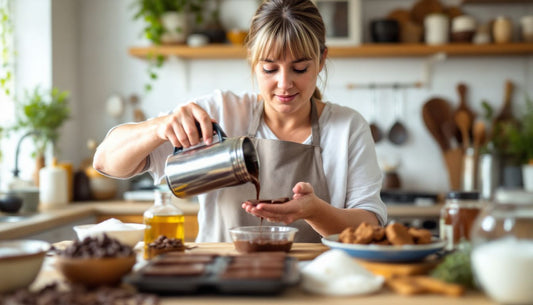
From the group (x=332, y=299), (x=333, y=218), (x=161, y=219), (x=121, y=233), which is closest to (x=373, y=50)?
(x=333, y=218)

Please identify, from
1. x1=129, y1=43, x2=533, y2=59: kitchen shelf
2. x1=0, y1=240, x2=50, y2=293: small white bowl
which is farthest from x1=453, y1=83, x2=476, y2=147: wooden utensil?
x1=0, y1=240, x2=50, y2=293: small white bowl

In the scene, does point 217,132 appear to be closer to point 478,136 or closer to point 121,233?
point 121,233

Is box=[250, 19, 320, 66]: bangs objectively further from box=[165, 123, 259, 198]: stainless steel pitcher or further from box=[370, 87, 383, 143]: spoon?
box=[370, 87, 383, 143]: spoon

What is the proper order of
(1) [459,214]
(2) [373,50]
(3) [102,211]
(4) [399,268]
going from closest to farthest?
(4) [399,268] < (1) [459,214] < (3) [102,211] < (2) [373,50]

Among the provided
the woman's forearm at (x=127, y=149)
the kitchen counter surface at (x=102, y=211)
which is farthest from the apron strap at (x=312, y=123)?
the kitchen counter surface at (x=102, y=211)

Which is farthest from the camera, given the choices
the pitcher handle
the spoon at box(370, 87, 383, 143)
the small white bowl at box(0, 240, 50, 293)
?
the spoon at box(370, 87, 383, 143)

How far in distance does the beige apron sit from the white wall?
1998 millimetres

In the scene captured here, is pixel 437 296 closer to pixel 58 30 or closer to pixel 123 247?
Result: pixel 123 247

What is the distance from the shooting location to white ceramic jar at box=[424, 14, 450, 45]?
12.2 ft

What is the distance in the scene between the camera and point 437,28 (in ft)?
12.3

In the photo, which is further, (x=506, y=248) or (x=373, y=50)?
(x=373, y=50)

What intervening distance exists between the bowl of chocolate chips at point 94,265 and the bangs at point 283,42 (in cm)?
89

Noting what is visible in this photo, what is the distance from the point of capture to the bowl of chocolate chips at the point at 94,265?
1084mm

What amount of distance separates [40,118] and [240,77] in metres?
1.39
